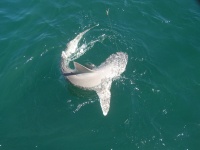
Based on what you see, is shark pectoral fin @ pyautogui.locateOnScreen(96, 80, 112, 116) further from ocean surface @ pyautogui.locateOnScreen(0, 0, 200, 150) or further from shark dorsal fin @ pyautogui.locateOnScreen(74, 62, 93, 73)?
shark dorsal fin @ pyautogui.locateOnScreen(74, 62, 93, 73)

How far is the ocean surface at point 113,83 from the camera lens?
58.3ft

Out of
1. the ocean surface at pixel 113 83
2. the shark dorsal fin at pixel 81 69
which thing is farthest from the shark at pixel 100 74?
the ocean surface at pixel 113 83

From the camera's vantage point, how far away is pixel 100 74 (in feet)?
67.1

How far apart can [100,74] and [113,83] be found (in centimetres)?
110

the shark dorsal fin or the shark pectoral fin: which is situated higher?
the shark dorsal fin

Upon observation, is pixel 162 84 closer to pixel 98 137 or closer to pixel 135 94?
pixel 135 94

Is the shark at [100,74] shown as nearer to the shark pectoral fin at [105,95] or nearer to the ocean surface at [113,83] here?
the shark pectoral fin at [105,95]

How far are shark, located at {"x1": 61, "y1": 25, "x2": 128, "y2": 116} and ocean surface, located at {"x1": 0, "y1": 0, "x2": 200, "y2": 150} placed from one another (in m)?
0.44

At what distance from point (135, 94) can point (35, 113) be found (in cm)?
657

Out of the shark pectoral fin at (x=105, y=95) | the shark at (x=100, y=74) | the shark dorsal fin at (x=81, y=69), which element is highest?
the shark dorsal fin at (x=81, y=69)

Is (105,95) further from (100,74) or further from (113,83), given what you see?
(100,74)

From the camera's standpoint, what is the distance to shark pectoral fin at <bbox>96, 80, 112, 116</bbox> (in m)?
18.7

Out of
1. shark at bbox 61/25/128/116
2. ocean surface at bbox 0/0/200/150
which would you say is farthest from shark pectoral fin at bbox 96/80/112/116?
ocean surface at bbox 0/0/200/150

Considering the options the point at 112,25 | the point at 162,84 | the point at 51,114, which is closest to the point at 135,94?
the point at 162,84
